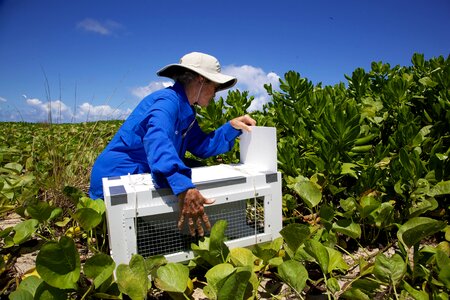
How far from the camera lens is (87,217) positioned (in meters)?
1.53

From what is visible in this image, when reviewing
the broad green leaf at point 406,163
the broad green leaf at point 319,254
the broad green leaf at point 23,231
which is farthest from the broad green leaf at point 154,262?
the broad green leaf at point 406,163

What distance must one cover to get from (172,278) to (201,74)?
110cm

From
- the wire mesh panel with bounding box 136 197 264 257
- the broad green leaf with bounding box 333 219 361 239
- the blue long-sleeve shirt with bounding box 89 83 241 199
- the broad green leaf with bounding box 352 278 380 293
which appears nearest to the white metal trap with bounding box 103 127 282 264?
the wire mesh panel with bounding box 136 197 264 257

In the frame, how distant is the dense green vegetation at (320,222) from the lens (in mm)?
1219

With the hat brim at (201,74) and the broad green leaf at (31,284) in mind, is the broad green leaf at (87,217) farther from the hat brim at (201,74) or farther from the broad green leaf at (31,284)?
the hat brim at (201,74)

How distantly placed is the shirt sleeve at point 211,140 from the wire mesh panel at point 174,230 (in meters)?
0.65

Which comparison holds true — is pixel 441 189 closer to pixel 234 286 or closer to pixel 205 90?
pixel 234 286

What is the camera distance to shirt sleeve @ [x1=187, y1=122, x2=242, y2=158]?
7.63 ft

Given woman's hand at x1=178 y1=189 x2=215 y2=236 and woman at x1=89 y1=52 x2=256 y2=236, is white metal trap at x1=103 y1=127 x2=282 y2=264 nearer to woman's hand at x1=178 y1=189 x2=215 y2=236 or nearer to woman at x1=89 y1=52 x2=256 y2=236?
woman's hand at x1=178 y1=189 x2=215 y2=236

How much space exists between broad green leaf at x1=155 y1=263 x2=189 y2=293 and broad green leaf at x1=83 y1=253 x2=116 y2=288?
18cm

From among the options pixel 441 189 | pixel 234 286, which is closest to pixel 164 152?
pixel 234 286

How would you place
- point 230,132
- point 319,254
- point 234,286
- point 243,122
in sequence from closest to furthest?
point 234,286
point 319,254
point 243,122
point 230,132

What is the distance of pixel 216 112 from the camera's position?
330 cm

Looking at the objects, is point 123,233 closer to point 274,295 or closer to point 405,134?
point 274,295
